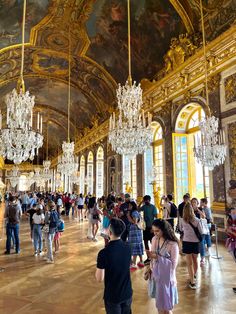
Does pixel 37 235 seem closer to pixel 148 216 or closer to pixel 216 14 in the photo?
pixel 148 216

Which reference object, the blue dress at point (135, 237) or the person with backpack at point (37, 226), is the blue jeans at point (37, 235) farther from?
the blue dress at point (135, 237)

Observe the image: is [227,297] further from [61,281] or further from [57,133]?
[57,133]

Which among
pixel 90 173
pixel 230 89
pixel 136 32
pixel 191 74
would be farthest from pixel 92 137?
pixel 230 89

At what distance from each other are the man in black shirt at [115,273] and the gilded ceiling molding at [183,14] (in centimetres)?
958

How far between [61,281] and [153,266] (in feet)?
8.82

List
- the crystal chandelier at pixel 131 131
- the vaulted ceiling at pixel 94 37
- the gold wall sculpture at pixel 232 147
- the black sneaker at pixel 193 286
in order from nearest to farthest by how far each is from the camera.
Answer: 1. the black sneaker at pixel 193 286
2. the crystal chandelier at pixel 131 131
3. the gold wall sculpture at pixel 232 147
4. the vaulted ceiling at pixel 94 37

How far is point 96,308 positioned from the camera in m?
3.52

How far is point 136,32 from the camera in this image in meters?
11.5

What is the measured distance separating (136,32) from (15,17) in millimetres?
5672

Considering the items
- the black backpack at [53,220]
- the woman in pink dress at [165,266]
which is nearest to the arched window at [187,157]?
the black backpack at [53,220]

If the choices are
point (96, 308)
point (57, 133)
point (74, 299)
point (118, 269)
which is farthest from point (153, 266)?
point (57, 133)

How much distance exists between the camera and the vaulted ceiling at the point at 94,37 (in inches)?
384

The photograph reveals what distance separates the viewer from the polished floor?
138 inches

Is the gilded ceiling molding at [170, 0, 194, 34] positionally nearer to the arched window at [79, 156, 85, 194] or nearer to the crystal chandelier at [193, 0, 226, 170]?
the crystal chandelier at [193, 0, 226, 170]
